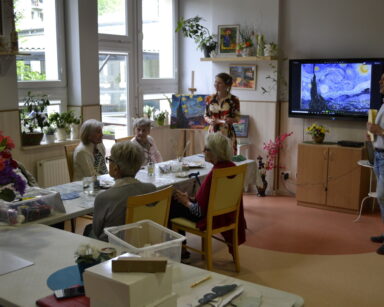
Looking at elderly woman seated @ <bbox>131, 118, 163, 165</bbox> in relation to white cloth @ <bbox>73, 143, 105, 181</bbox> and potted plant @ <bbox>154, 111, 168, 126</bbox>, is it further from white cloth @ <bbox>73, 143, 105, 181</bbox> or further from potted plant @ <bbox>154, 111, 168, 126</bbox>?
potted plant @ <bbox>154, 111, 168, 126</bbox>

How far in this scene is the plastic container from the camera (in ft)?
6.40

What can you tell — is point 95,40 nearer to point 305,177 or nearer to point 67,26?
point 67,26

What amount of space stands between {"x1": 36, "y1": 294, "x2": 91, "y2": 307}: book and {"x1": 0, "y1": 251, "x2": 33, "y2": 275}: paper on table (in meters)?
0.38

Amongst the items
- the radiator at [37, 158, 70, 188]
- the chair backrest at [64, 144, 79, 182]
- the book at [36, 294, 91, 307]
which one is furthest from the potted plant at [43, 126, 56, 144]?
the book at [36, 294, 91, 307]

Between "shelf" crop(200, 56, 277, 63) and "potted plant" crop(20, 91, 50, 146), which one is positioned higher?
"shelf" crop(200, 56, 277, 63)

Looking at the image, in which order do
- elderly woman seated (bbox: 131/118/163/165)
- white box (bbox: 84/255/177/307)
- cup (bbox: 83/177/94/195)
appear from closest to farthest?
white box (bbox: 84/255/177/307)
cup (bbox: 83/177/94/195)
elderly woman seated (bbox: 131/118/163/165)

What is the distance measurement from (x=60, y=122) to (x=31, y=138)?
414 millimetres

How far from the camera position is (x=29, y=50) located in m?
5.09

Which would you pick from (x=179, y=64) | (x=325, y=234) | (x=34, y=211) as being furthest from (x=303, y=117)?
(x=34, y=211)

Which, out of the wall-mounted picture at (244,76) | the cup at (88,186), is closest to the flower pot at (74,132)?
Answer: the cup at (88,186)

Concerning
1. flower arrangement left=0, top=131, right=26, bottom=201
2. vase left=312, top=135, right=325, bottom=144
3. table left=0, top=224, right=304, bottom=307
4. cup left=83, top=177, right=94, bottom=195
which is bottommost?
table left=0, top=224, right=304, bottom=307

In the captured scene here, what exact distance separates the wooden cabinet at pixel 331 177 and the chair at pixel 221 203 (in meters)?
2.21

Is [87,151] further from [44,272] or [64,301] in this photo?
[64,301]

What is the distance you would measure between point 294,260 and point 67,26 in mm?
3493
